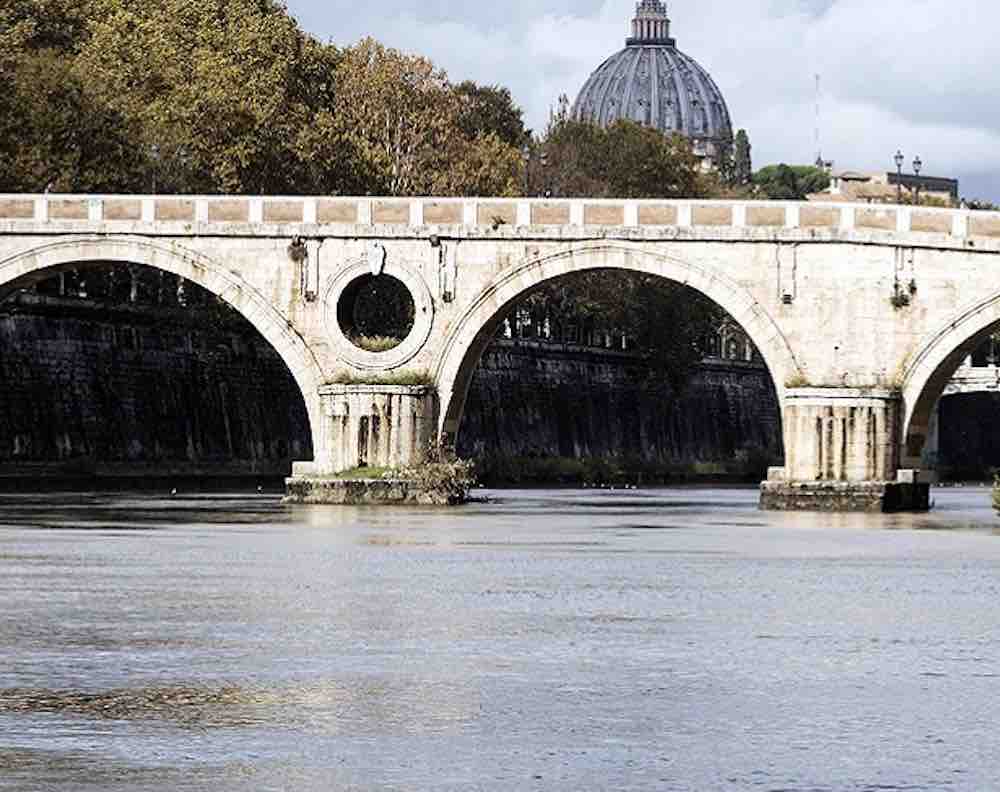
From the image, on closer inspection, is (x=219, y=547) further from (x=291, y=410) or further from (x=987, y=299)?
(x=291, y=410)

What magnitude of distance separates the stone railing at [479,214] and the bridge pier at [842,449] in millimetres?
3965

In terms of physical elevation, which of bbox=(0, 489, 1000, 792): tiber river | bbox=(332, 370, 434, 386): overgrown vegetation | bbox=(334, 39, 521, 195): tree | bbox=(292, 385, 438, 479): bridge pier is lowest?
bbox=(0, 489, 1000, 792): tiber river

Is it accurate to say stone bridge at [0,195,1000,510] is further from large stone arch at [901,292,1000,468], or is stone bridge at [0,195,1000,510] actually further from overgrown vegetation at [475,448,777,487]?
overgrown vegetation at [475,448,777,487]

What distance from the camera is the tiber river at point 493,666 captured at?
788 inches

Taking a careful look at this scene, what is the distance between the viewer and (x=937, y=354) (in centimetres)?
6512

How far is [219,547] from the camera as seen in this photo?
45.5m

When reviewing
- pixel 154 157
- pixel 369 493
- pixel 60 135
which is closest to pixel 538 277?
pixel 369 493

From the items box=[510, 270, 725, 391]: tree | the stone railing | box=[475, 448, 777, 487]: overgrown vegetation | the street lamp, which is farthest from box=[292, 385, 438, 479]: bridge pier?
box=[510, 270, 725, 391]: tree

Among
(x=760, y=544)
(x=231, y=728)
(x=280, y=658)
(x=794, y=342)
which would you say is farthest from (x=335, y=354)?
(x=231, y=728)

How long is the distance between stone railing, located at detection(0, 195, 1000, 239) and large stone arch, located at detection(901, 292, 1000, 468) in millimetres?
1886

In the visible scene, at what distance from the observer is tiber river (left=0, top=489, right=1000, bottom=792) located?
65.7ft

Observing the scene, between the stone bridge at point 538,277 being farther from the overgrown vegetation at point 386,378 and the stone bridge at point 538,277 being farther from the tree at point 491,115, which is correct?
the tree at point 491,115

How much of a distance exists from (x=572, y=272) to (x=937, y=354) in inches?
351

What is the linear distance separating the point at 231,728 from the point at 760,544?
27.8 metres
